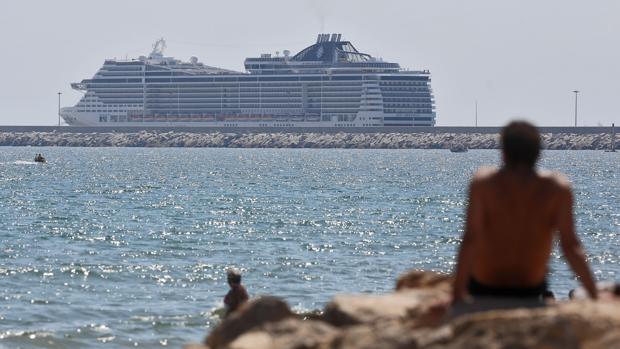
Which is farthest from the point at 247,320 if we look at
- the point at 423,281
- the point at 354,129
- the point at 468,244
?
the point at 354,129

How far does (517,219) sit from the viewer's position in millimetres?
6480

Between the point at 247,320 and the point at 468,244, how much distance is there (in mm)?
1956

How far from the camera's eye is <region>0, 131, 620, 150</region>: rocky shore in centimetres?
16025

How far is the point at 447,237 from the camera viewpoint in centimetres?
3359

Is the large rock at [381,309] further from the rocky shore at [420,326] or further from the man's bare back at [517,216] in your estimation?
the man's bare back at [517,216]

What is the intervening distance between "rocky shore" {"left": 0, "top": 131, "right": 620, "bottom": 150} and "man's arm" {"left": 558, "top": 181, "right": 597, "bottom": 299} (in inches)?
5878

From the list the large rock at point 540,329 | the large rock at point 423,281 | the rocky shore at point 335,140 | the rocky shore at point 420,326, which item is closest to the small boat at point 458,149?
the rocky shore at point 335,140

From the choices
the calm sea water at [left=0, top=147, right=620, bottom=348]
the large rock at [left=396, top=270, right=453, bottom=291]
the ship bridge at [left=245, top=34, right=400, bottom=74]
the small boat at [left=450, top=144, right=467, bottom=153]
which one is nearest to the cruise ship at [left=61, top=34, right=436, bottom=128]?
the ship bridge at [left=245, top=34, right=400, bottom=74]

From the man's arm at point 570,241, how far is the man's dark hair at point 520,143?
216 mm

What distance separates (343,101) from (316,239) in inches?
5364

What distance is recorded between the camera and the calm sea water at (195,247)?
18078 millimetres

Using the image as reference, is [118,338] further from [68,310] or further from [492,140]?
[492,140]

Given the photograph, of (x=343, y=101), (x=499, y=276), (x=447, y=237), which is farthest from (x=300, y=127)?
(x=499, y=276)

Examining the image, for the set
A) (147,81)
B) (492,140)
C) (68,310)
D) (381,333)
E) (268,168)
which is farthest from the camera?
(147,81)
